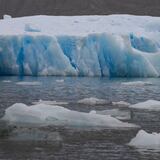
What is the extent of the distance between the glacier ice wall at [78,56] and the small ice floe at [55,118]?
71.4ft

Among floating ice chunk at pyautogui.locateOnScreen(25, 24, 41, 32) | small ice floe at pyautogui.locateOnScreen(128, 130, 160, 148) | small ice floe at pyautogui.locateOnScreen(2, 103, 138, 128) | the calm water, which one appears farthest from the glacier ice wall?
small ice floe at pyautogui.locateOnScreen(128, 130, 160, 148)

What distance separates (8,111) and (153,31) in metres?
26.4

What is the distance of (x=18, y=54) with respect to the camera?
38.6 meters

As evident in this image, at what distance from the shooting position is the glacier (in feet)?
126

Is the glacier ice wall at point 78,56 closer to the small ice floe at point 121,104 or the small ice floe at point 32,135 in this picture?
the small ice floe at point 121,104

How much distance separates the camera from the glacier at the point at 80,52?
3844cm

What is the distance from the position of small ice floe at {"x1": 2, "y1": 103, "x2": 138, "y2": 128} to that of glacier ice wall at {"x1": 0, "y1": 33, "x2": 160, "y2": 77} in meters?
21.8

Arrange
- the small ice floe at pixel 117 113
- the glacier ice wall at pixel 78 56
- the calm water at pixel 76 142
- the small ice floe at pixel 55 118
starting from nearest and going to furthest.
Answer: the calm water at pixel 76 142
the small ice floe at pixel 55 118
the small ice floe at pixel 117 113
the glacier ice wall at pixel 78 56

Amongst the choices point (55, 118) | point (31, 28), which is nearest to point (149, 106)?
point (55, 118)

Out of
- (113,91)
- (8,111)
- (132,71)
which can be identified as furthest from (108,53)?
(8,111)

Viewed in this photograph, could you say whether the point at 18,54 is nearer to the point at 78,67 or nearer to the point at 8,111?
the point at 78,67

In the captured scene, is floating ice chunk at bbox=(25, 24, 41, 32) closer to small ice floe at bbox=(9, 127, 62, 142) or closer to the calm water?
the calm water

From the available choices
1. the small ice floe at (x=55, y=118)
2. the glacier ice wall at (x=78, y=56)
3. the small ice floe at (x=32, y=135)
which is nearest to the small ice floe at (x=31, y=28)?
the glacier ice wall at (x=78, y=56)

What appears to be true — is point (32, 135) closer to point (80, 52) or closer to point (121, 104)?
point (121, 104)
